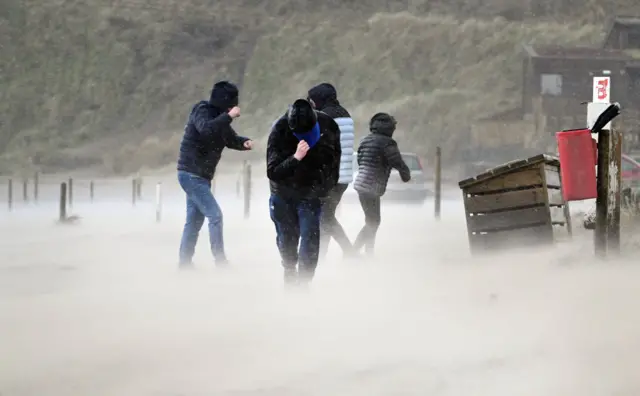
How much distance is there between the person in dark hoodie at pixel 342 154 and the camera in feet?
30.9

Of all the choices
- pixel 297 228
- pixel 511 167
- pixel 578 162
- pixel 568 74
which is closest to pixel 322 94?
pixel 297 228

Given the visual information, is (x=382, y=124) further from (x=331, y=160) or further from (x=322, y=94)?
(x=331, y=160)

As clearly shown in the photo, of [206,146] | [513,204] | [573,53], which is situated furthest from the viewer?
[573,53]

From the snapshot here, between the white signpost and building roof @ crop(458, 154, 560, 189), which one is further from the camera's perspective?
building roof @ crop(458, 154, 560, 189)

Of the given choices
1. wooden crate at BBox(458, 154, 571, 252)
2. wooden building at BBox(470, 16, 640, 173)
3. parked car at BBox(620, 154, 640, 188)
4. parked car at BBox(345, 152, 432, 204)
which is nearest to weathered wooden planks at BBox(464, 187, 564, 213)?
wooden crate at BBox(458, 154, 571, 252)

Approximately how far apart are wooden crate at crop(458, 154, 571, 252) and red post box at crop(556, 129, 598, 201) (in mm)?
1564

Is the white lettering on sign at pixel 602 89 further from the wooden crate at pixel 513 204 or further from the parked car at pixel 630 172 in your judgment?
the parked car at pixel 630 172

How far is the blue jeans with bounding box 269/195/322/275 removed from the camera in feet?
25.3

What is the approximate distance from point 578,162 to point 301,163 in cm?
314

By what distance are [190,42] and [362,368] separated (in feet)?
260

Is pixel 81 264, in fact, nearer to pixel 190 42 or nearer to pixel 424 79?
pixel 424 79

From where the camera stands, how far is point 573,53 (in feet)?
186

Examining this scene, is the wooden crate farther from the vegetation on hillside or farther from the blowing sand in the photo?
the vegetation on hillside

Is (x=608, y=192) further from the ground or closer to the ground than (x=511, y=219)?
further from the ground
